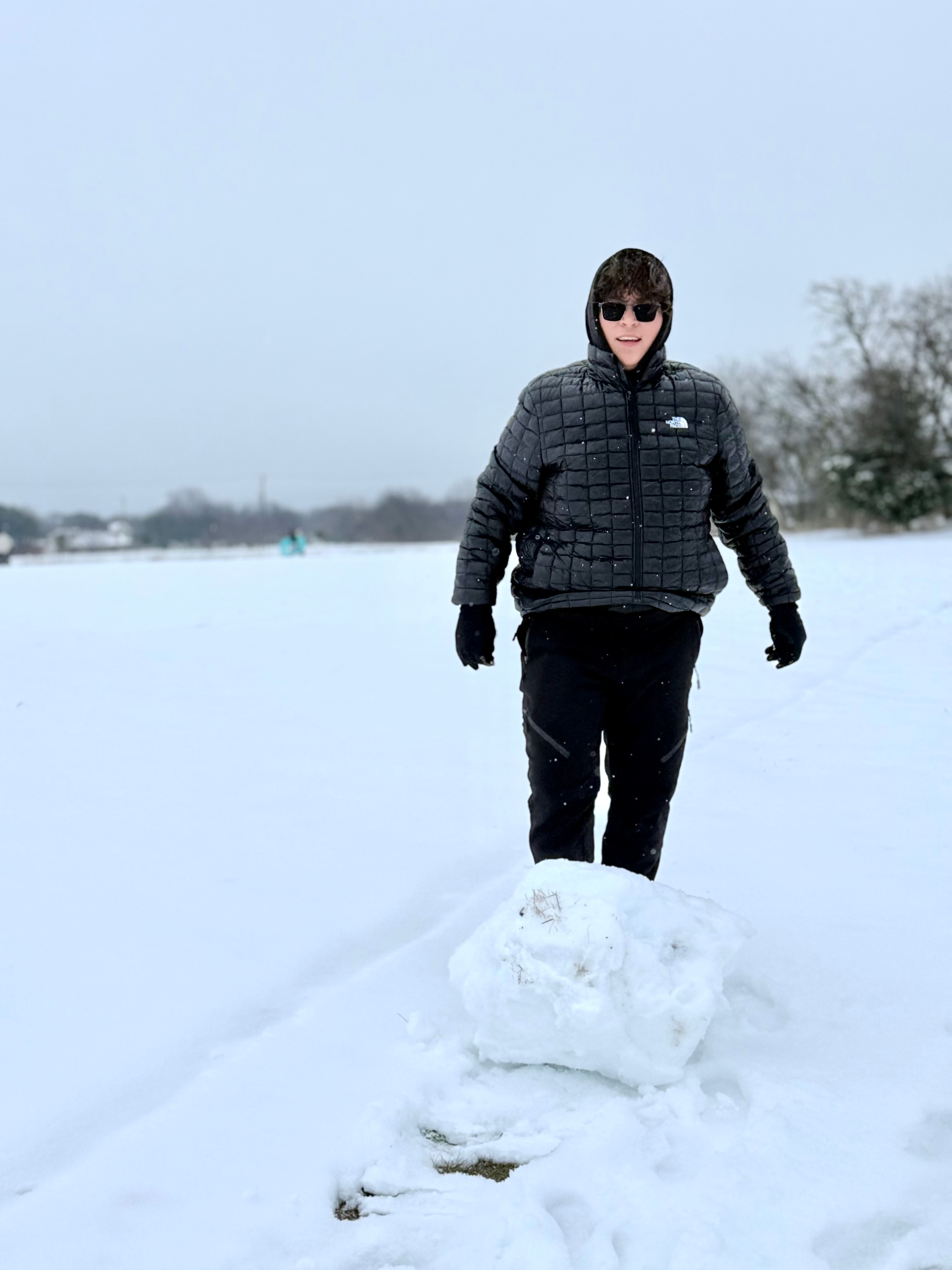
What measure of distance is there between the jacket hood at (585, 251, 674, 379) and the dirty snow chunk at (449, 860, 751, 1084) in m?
1.27

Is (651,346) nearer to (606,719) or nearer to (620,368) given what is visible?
(620,368)

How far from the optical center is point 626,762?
9.48 ft

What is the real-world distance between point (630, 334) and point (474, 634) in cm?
89

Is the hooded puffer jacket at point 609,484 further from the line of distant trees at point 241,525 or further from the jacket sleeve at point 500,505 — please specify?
the line of distant trees at point 241,525

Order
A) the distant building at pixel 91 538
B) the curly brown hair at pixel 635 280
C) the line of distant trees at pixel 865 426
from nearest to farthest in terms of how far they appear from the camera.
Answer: the curly brown hair at pixel 635 280
the line of distant trees at pixel 865 426
the distant building at pixel 91 538

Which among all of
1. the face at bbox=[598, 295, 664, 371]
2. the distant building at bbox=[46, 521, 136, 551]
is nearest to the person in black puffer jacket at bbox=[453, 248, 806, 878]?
→ the face at bbox=[598, 295, 664, 371]

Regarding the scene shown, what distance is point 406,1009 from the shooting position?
2.64m

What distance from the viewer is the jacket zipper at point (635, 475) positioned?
2.69 meters

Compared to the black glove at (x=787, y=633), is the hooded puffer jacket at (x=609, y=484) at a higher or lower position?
higher

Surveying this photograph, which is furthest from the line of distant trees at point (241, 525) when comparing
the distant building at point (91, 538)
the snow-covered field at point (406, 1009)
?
the snow-covered field at point (406, 1009)

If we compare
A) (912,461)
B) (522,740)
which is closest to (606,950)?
(522,740)

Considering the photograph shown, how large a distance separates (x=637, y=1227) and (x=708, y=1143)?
0.27 meters

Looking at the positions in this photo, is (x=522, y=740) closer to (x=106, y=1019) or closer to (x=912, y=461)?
(x=106, y=1019)

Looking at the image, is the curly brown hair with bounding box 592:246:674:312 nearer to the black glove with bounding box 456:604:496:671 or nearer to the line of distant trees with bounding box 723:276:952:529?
the black glove with bounding box 456:604:496:671
